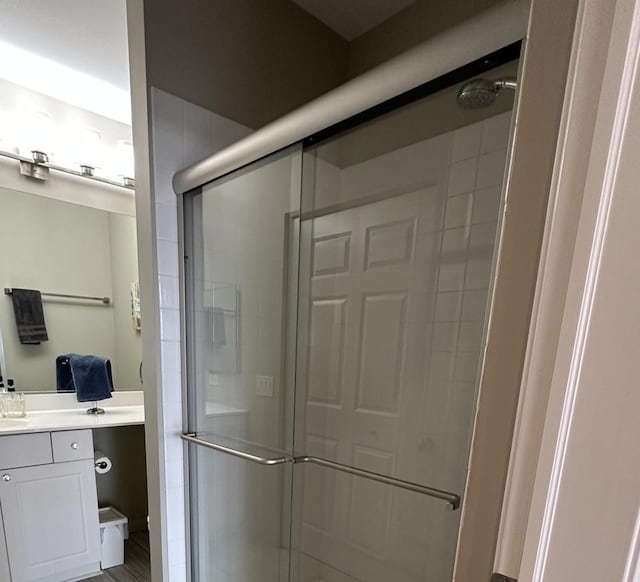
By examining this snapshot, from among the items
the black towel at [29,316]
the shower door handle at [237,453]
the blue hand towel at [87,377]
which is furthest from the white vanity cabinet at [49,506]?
the shower door handle at [237,453]

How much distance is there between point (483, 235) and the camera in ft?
3.42

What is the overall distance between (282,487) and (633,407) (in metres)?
1.47

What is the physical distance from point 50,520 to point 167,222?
5.60 ft

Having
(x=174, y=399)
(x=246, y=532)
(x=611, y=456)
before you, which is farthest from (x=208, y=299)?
(x=611, y=456)

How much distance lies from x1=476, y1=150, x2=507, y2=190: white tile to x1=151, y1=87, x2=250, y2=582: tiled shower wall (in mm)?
1081

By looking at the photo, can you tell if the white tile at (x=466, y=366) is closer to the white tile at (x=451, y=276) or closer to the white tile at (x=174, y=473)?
the white tile at (x=451, y=276)

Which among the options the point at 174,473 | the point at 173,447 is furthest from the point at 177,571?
the point at 173,447

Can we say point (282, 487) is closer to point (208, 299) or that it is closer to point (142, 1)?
point (208, 299)

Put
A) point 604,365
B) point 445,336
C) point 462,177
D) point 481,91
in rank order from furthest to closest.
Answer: point 445,336 → point 462,177 → point 481,91 → point 604,365

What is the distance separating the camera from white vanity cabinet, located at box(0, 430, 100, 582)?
1.63m

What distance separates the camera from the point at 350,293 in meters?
1.45

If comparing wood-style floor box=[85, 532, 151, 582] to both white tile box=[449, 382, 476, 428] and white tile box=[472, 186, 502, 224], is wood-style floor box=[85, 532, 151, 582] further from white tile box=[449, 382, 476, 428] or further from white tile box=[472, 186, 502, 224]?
white tile box=[472, 186, 502, 224]

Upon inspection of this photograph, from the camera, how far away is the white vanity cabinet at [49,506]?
1631 millimetres

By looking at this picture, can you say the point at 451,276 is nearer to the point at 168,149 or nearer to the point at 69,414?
the point at 168,149
